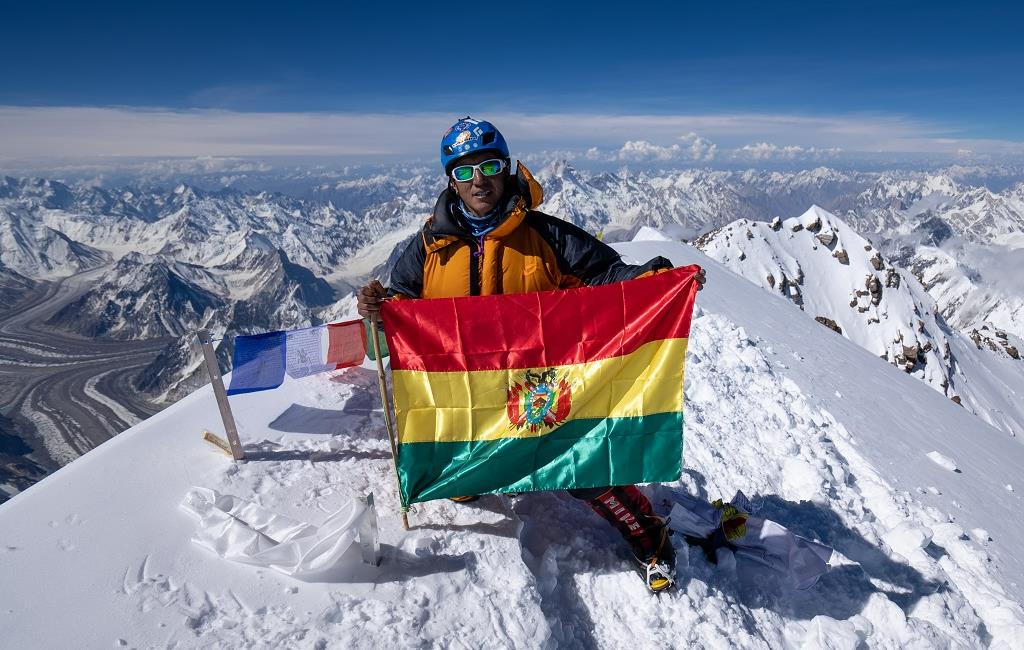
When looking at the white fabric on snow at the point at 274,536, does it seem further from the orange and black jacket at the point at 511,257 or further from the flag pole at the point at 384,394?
the orange and black jacket at the point at 511,257

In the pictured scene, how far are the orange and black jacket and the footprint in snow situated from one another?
8004 millimetres

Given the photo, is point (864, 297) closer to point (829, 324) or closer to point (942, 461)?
point (829, 324)

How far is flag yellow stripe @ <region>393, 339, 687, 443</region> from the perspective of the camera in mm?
5543

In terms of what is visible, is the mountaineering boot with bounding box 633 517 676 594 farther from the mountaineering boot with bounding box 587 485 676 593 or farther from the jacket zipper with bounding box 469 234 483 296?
the jacket zipper with bounding box 469 234 483 296

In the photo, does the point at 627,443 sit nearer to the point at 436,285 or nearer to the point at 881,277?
the point at 436,285

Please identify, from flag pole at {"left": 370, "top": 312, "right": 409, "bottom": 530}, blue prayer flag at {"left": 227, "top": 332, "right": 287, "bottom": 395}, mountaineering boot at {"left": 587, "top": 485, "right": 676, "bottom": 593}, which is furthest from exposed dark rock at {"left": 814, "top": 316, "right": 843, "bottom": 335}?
blue prayer flag at {"left": 227, "top": 332, "right": 287, "bottom": 395}

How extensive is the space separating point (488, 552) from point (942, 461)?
9.42m

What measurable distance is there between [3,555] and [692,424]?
29.2 feet

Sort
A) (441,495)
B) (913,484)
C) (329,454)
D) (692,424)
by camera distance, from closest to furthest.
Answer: (441,495)
(329,454)
(913,484)
(692,424)

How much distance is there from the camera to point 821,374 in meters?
11.9

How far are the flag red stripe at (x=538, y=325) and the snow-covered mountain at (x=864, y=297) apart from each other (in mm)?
79723

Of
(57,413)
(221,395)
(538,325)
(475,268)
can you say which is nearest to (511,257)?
(475,268)

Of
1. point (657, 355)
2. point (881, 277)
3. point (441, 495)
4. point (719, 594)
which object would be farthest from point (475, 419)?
point (881, 277)

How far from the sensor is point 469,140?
5.19 meters
